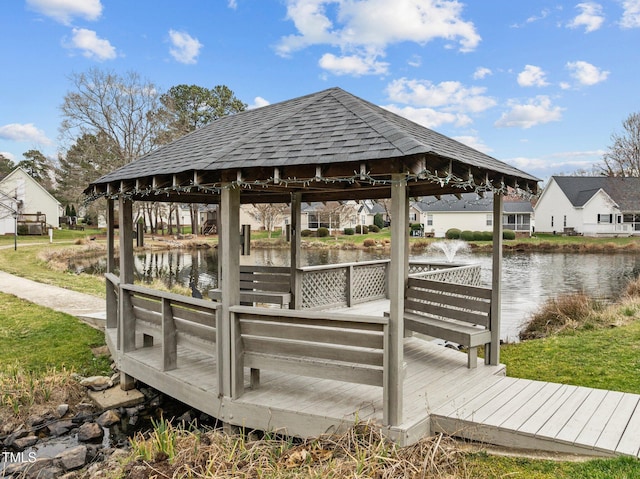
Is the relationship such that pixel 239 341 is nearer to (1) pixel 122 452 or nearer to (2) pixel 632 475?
(1) pixel 122 452

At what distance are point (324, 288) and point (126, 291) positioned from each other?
384 cm

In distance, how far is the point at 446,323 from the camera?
5566 millimetres

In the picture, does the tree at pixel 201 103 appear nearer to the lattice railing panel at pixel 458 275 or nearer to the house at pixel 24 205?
the house at pixel 24 205

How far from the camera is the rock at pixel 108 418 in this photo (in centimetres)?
503

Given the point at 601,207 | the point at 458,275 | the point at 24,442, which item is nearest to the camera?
the point at 24,442

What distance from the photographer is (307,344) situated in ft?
13.0

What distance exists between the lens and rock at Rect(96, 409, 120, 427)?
503cm

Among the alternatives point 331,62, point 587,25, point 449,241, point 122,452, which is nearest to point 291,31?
point 331,62

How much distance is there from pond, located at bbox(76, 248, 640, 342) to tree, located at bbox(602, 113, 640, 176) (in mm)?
12247

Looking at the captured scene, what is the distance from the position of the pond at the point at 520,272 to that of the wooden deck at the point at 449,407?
4.58 metres

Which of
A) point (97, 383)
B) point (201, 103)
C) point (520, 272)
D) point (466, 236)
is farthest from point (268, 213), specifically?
point (97, 383)

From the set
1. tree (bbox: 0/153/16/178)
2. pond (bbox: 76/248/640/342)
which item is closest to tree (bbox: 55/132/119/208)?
pond (bbox: 76/248/640/342)

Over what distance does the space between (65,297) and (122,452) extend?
7627mm

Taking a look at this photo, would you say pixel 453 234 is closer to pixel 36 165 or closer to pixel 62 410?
pixel 62 410
